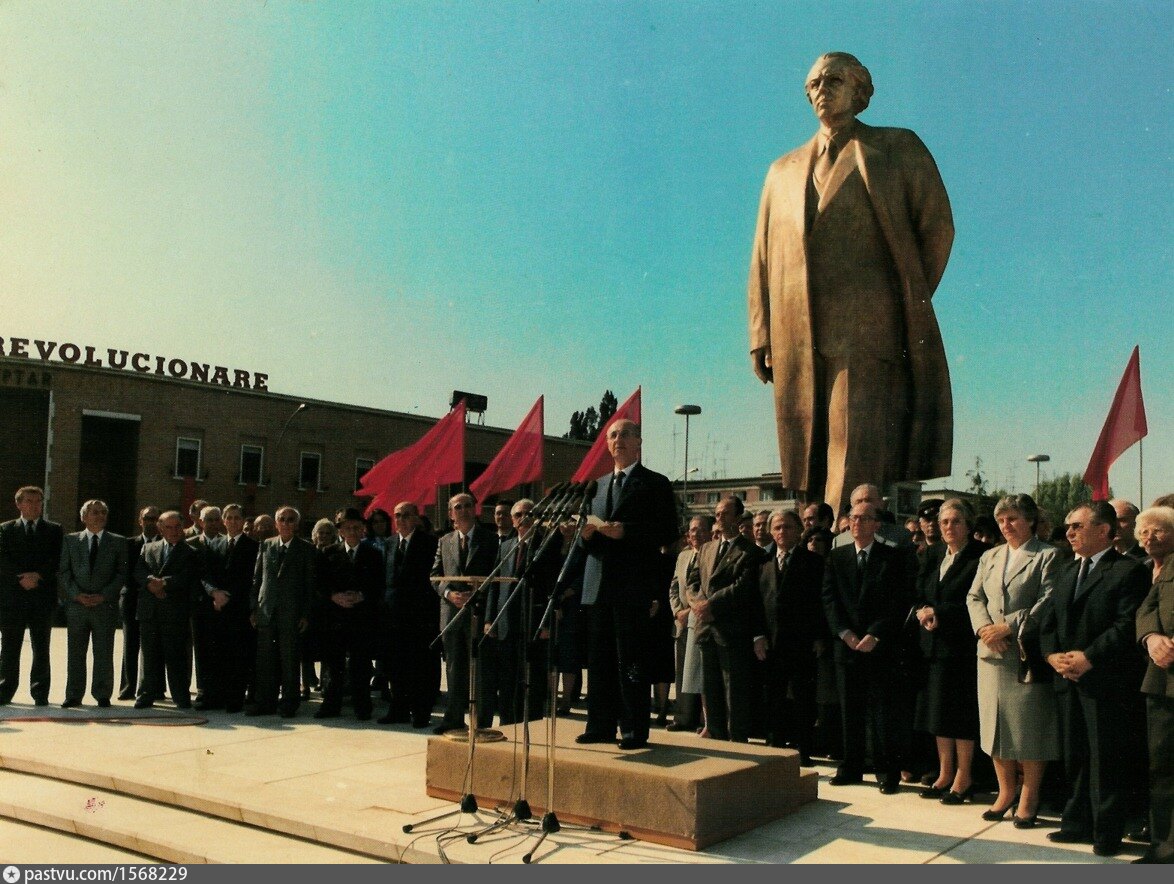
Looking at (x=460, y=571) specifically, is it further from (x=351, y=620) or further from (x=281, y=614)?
(x=281, y=614)

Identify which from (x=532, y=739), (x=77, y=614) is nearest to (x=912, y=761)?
(x=532, y=739)

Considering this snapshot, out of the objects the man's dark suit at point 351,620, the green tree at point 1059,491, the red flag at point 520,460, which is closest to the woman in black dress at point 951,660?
the man's dark suit at point 351,620

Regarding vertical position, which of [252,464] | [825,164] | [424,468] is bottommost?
[424,468]

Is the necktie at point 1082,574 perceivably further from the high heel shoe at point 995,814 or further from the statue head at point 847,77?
the statue head at point 847,77

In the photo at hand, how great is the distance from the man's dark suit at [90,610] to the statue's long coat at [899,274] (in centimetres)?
636

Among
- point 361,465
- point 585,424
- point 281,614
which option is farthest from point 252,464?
point 281,614

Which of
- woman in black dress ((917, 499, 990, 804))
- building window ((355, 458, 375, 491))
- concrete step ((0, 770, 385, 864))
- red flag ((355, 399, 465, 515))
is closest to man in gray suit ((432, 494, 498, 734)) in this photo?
concrete step ((0, 770, 385, 864))

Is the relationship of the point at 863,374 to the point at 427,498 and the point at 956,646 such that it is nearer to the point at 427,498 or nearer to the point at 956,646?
the point at 956,646

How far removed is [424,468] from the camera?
14508 millimetres

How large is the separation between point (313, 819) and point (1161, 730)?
415cm

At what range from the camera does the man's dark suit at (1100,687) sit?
520 centimetres

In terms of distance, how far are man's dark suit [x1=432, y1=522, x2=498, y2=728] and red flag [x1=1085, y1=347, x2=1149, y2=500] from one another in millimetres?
5497

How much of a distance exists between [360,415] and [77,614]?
3556cm

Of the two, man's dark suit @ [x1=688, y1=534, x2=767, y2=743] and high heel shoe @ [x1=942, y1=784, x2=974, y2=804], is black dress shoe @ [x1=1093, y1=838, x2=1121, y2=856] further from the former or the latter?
man's dark suit @ [x1=688, y1=534, x2=767, y2=743]
